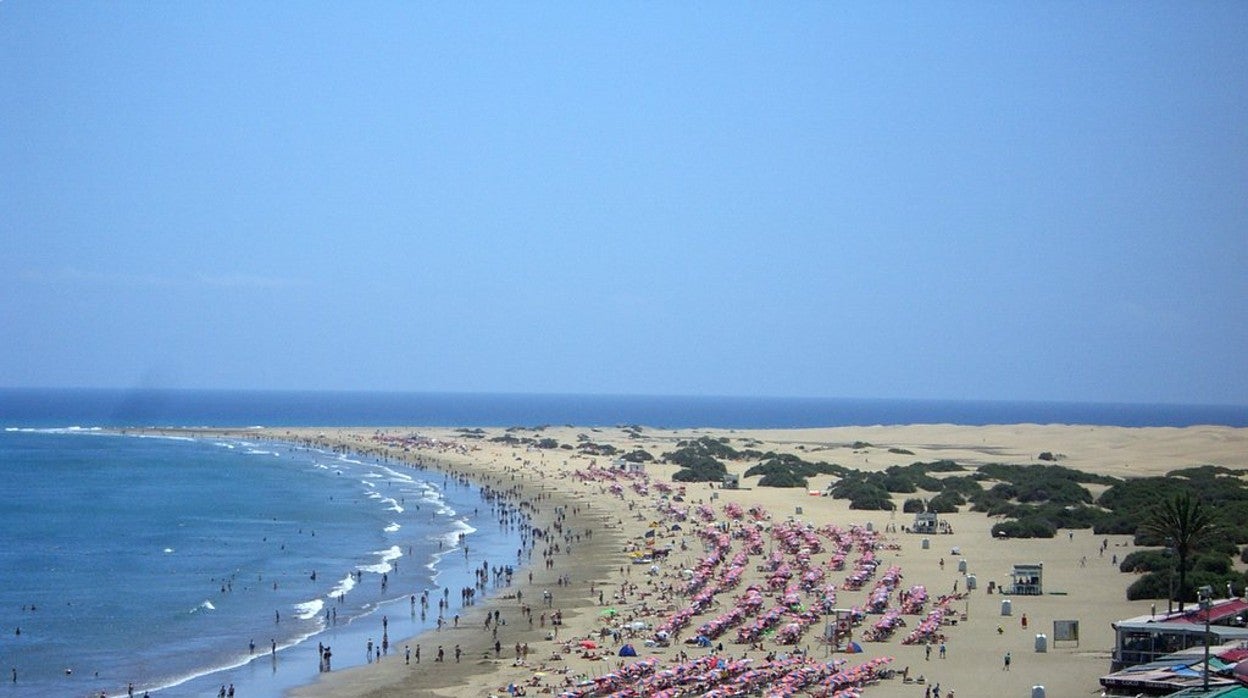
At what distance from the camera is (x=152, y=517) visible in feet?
240

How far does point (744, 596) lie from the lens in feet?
134

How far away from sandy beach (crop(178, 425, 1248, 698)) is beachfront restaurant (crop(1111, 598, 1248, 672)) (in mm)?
1060

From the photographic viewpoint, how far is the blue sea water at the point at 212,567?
3653cm

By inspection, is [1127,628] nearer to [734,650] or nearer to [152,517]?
[734,650]

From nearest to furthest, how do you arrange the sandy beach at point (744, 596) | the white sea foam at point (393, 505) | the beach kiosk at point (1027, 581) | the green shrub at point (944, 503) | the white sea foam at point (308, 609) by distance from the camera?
the sandy beach at point (744, 596), the beach kiosk at point (1027, 581), the white sea foam at point (308, 609), the green shrub at point (944, 503), the white sea foam at point (393, 505)

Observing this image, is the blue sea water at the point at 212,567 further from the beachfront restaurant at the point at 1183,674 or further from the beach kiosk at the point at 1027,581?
the beachfront restaurant at the point at 1183,674

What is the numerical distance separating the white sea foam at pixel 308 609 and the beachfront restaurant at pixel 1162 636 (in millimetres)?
27894

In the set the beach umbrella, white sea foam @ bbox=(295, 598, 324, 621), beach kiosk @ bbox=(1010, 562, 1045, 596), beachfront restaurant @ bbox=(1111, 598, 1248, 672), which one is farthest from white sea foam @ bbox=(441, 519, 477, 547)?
the beach umbrella

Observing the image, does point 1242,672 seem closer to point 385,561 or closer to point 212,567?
point 385,561

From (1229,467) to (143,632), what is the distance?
73578mm

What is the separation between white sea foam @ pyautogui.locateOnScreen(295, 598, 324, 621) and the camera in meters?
43.7

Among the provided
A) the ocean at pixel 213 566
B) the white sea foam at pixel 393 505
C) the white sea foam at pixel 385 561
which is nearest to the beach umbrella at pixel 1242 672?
the ocean at pixel 213 566

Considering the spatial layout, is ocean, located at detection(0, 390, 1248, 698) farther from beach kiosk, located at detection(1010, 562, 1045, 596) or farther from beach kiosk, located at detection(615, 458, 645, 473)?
beach kiosk, located at detection(1010, 562, 1045, 596)

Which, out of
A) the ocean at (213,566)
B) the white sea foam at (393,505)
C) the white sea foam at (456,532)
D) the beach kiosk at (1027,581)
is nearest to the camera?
the ocean at (213,566)
